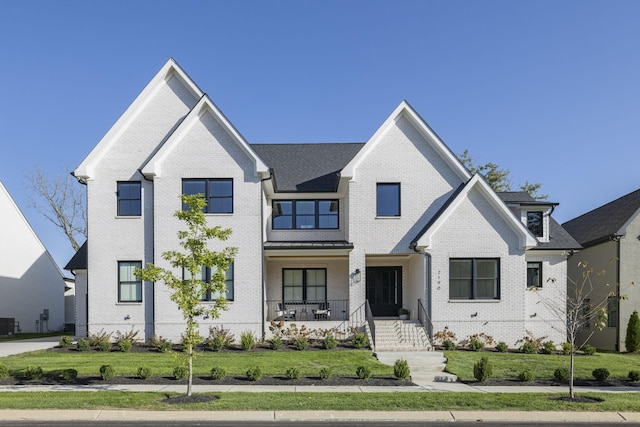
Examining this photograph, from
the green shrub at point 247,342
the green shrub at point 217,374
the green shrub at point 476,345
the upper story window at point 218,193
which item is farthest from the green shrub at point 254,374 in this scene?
the green shrub at point 476,345

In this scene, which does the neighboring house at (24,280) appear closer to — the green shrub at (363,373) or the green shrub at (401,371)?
the green shrub at (363,373)

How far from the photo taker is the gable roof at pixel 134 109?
20.4 m

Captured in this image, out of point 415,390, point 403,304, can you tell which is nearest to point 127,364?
point 415,390

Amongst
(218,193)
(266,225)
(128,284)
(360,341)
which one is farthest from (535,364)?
(128,284)

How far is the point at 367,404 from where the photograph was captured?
11.2 metres

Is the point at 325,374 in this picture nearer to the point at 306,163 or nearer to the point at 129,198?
the point at 129,198

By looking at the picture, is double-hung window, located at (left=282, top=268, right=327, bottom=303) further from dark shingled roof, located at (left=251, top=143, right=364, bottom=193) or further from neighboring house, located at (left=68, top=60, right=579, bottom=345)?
dark shingled roof, located at (left=251, top=143, right=364, bottom=193)

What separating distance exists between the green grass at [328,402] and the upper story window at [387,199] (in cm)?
1031

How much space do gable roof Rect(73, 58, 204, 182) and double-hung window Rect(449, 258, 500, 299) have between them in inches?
532

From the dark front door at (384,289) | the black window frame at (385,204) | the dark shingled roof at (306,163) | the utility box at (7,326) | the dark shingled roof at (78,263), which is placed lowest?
the utility box at (7,326)

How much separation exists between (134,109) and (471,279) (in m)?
Answer: 16.4

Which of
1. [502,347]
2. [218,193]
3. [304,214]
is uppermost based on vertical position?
[218,193]

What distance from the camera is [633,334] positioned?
21.9 meters

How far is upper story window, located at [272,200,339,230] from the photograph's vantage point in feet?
76.5
